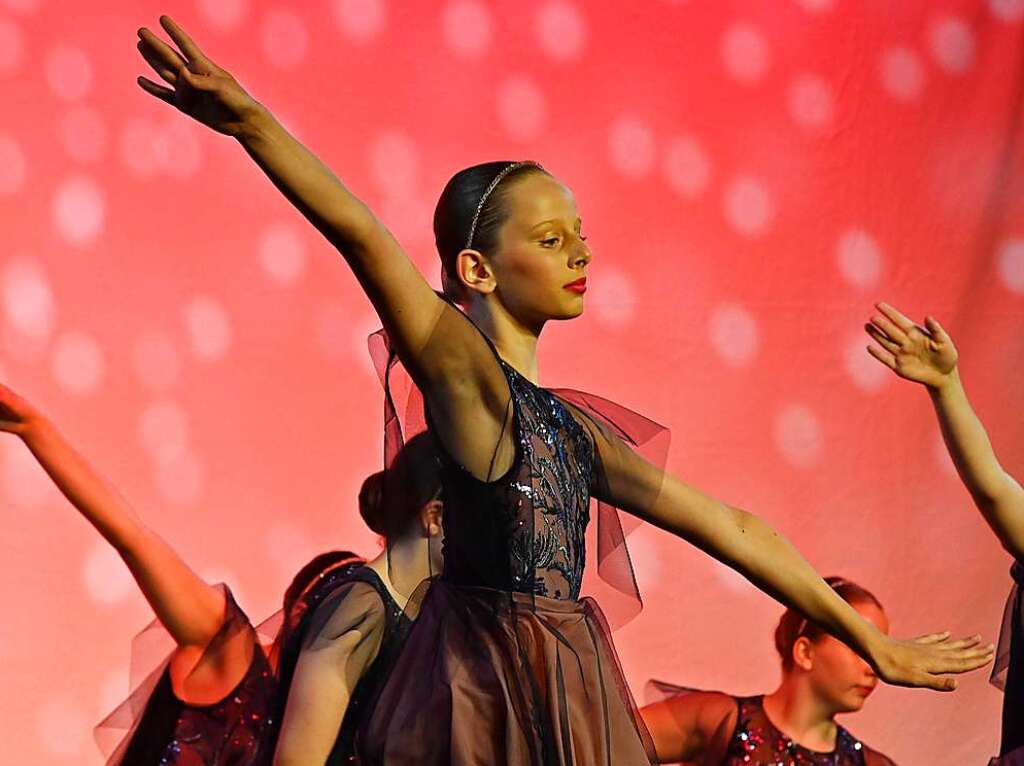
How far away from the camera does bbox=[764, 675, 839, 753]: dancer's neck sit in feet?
9.30

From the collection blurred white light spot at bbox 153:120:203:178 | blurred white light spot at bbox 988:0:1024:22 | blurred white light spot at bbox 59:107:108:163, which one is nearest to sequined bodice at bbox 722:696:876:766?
blurred white light spot at bbox 153:120:203:178

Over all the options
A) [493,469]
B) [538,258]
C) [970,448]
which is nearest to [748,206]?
[970,448]

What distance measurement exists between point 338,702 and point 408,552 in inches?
11.4

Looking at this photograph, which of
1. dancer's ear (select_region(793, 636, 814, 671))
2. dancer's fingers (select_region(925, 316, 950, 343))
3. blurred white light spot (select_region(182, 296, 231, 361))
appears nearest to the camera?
dancer's fingers (select_region(925, 316, 950, 343))

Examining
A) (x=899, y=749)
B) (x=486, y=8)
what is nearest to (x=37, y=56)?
(x=486, y=8)

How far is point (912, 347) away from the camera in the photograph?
93.0 inches

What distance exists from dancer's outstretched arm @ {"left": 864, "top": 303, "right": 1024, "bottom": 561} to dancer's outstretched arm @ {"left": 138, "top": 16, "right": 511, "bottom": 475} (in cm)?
81

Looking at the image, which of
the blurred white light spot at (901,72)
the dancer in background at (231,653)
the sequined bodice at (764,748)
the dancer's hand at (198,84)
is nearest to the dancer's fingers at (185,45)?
the dancer's hand at (198,84)

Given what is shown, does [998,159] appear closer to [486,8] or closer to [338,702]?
[486,8]

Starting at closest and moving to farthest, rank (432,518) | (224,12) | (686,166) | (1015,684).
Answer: (432,518) < (1015,684) < (224,12) < (686,166)

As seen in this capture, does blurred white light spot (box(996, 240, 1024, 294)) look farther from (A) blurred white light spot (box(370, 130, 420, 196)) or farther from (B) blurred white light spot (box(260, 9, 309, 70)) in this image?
(B) blurred white light spot (box(260, 9, 309, 70))

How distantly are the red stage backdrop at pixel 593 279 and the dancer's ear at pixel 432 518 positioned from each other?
965 millimetres

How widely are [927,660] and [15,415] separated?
4.24ft

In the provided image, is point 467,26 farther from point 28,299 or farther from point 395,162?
point 28,299
